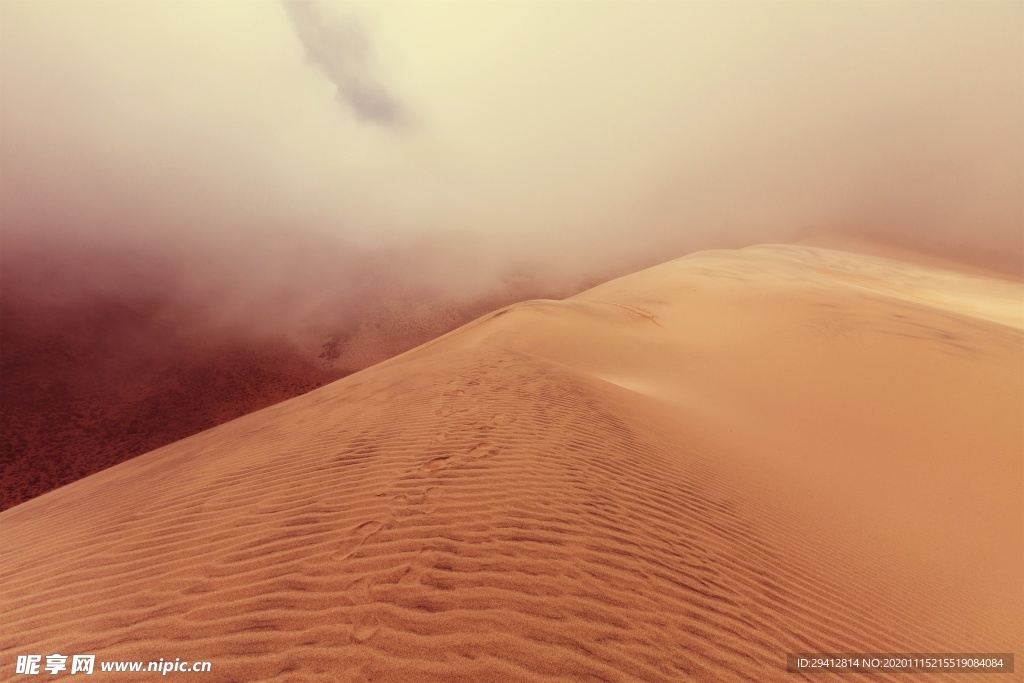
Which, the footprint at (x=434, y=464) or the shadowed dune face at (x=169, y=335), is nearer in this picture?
the footprint at (x=434, y=464)

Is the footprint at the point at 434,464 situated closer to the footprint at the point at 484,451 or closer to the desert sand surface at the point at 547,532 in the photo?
the desert sand surface at the point at 547,532

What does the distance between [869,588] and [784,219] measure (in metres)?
53.1

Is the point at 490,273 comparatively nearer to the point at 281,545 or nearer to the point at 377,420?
the point at 377,420

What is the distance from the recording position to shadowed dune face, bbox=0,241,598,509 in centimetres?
1358

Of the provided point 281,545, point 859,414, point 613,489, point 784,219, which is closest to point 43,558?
point 281,545

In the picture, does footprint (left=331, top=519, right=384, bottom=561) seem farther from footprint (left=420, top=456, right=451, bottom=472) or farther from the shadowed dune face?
the shadowed dune face

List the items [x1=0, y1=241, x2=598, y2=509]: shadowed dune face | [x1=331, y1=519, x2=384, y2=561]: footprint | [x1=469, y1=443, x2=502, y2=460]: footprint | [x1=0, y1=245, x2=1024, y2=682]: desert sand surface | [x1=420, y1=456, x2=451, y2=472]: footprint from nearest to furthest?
1. [x1=0, y1=245, x2=1024, y2=682]: desert sand surface
2. [x1=331, y1=519, x2=384, y2=561]: footprint
3. [x1=420, y1=456, x2=451, y2=472]: footprint
4. [x1=469, y1=443, x2=502, y2=460]: footprint
5. [x1=0, y1=241, x2=598, y2=509]: shadowed dune face

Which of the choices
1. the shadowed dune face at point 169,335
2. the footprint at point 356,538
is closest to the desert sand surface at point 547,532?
the footprint at point 356,538

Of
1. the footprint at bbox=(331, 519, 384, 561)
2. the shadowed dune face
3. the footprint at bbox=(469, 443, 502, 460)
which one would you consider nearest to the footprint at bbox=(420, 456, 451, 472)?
the footprint at bbox=(469, 443, 502, 460)

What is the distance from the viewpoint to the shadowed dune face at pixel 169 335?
1358 centimetres

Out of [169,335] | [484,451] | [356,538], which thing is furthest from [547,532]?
[169,335]

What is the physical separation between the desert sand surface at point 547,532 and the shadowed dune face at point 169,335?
36.8ft

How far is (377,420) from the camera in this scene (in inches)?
184

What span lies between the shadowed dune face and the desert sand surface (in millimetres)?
11213
